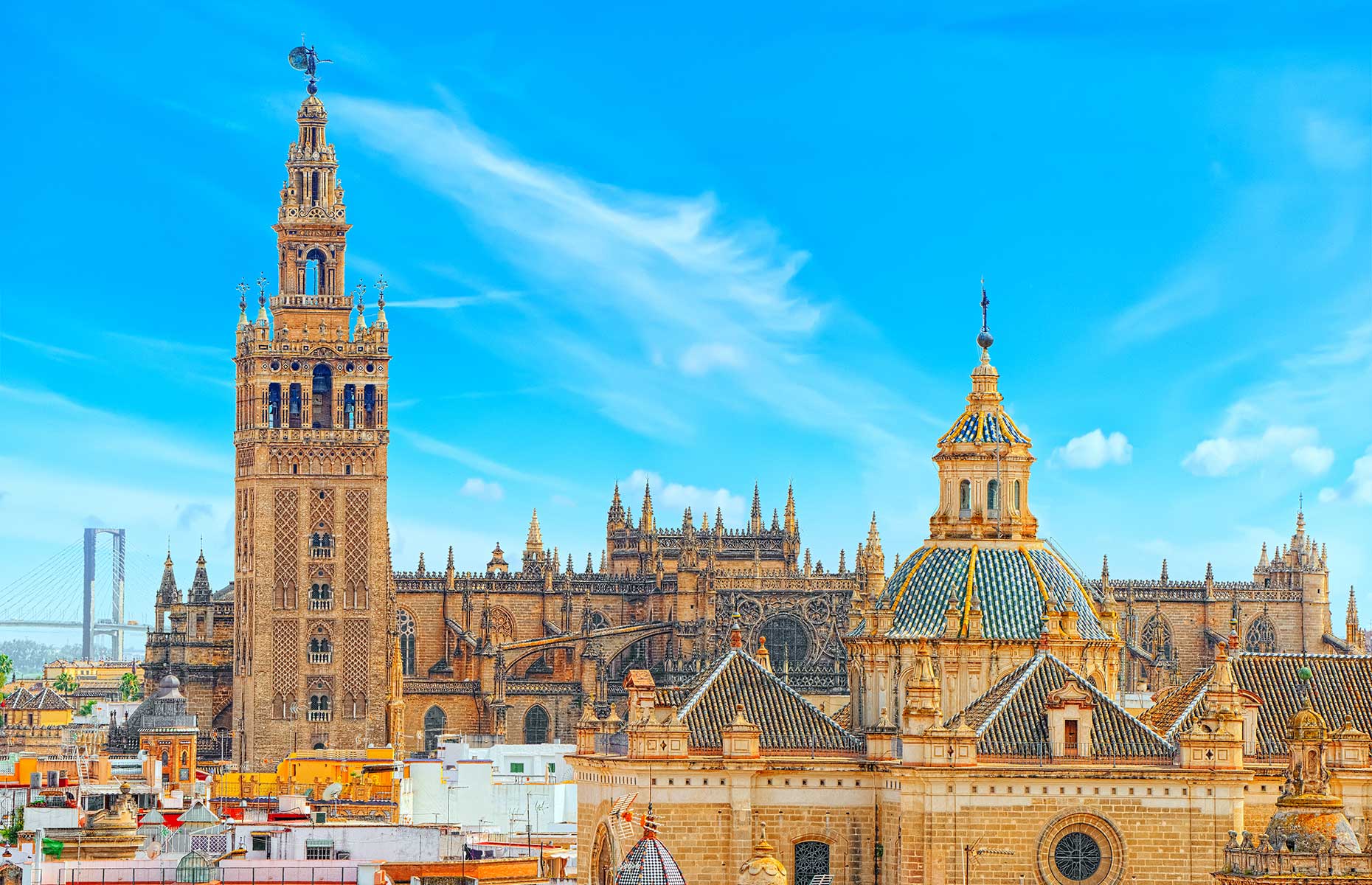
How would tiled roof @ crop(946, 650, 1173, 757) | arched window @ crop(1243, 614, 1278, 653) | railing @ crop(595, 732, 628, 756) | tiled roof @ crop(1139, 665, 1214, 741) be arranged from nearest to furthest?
tiled roof @ crop(946, 650, 1173, 757), tiled roof @ crop(1139, 665, 1214, 741), railing @ crop(595, 732, 628, 756), arched window @ crop(1243, 614, 1278, 653)

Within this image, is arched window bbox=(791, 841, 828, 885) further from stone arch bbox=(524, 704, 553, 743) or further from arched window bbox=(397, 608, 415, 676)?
arched window bbox=(397, 608, 415, 676)

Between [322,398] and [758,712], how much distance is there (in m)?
76.2

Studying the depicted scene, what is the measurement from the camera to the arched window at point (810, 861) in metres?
67.9

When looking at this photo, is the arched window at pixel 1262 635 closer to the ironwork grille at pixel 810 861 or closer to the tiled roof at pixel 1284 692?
the tiled roof at pixel 1284 692

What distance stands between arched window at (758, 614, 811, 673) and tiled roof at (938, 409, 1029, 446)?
6672 cm

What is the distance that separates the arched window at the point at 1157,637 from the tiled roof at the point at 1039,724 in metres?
79.6

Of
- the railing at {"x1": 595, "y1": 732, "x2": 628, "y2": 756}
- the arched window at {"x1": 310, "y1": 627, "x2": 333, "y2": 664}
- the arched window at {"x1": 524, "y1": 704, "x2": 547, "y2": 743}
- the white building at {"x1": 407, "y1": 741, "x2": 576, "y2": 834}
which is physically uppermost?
the arched window at {"x1": 310, "y1": 627, "x2": 333, "y2": 664}

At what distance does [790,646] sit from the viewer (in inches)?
5669

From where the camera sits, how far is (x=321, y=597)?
140250 mm

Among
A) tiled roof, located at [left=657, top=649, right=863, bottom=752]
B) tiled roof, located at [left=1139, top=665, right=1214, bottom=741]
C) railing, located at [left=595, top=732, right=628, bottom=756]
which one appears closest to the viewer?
tiled roof, located at [left=657, top=649, right=863, bottom=752]

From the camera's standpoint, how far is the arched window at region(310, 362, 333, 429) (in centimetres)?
14150

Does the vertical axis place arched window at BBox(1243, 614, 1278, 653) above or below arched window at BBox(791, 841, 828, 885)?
above

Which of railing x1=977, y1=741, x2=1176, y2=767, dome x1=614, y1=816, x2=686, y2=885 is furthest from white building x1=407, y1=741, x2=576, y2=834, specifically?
dome x1=614, y1=816, x2=686, y2=885

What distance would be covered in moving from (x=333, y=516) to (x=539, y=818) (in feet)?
117
